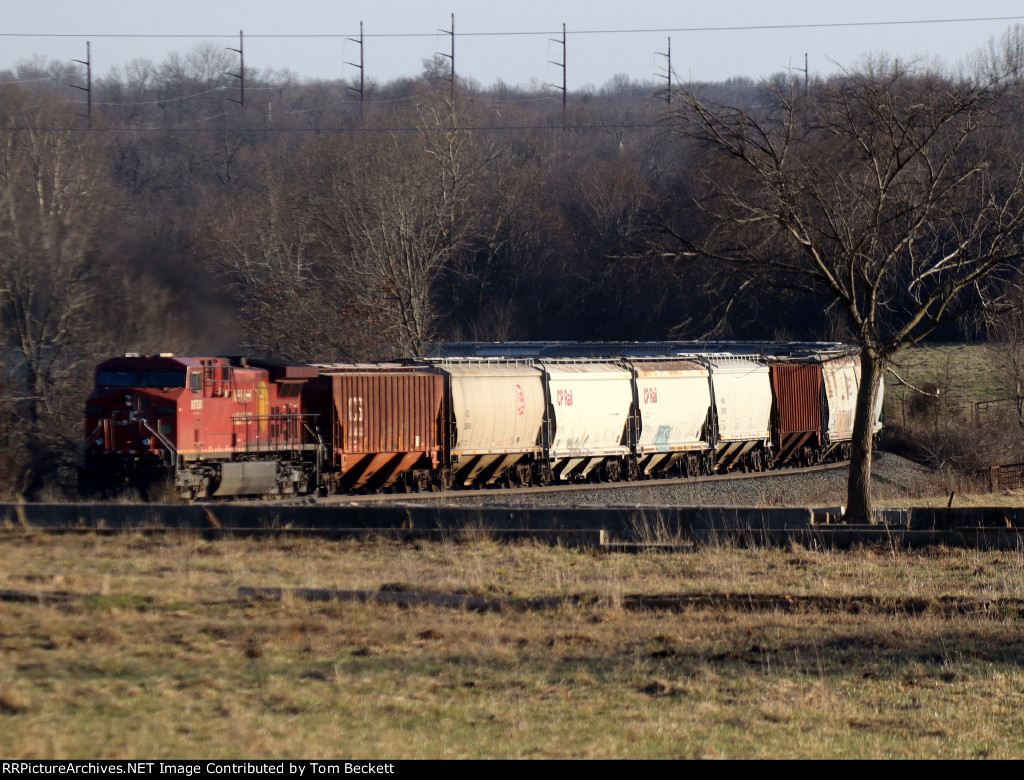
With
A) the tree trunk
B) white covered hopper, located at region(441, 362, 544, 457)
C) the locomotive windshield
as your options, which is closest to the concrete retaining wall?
the tree trunk

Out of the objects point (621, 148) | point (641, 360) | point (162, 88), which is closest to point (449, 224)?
point (641, 360)

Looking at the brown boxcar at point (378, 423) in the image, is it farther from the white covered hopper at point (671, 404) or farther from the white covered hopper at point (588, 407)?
the white covered hopper at point (671, 404)

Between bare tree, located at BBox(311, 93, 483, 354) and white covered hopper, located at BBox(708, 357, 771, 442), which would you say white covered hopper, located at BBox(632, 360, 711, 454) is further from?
bare tree, located at BBox(311, 93, 483, 354)

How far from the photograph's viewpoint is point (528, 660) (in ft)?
29.1

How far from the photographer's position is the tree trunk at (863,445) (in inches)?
733

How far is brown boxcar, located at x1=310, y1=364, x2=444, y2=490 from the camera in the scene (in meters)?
27.4

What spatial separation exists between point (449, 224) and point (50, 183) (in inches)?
1096

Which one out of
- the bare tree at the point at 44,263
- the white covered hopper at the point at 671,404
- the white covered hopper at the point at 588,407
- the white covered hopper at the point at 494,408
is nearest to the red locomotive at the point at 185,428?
the white covered hopper at the point at 494,408

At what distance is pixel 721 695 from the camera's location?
7.80 metres

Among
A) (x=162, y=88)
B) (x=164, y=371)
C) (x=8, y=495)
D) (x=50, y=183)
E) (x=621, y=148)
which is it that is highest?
(x=162, y=88)

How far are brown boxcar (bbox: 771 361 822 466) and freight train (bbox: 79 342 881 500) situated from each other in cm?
7

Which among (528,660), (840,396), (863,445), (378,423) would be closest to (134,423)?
(378,423)
